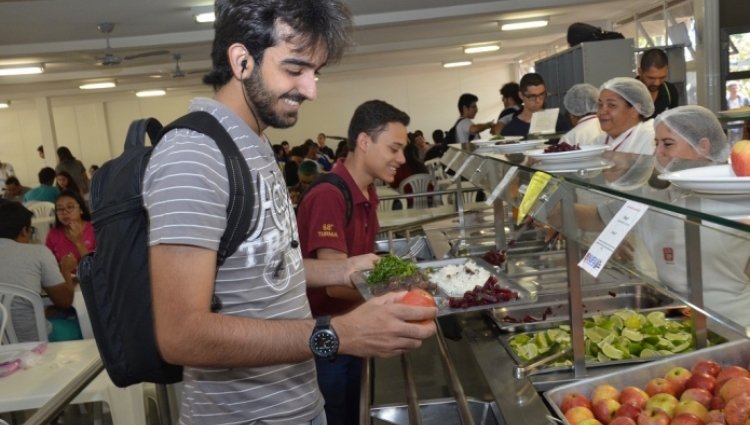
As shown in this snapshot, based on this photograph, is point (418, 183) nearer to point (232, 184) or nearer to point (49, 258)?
point (49, 258)

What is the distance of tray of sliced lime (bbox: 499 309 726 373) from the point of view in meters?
1.80

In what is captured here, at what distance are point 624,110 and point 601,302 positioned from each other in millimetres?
1714

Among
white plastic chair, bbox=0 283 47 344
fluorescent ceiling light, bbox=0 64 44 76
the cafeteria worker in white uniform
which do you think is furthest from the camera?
fluorescent ceiling light, bbox=0 64 44 76

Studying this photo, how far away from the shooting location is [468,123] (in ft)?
30.8

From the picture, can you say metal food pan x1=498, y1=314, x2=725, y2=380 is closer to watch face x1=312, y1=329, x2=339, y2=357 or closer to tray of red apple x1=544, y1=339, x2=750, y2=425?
tray of red apple x1=544, y1=339, x2=750, y2=425

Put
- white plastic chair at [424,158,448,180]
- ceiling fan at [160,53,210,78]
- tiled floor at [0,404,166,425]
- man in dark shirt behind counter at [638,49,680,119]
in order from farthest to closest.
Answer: ceiling fan at [160,53,210,78], white plastic chair at [424,158,448,180], man in dark shirt behind counter at [638,49,680,119], tiled floor at [0,404,166,425]

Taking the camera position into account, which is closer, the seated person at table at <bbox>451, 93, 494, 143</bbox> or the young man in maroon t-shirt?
the young man in maroon t-shirt

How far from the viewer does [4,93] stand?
15977 mm

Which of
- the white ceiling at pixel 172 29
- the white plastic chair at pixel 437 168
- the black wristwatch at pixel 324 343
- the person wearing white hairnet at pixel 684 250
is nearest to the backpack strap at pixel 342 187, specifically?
the person wearing white hairnet at pixel 684 250

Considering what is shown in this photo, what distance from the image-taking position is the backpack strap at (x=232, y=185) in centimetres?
111

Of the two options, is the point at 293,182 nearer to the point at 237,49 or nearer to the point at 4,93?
the point at 237,49

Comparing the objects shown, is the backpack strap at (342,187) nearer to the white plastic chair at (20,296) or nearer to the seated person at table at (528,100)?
the white plastic chair at (20,296)

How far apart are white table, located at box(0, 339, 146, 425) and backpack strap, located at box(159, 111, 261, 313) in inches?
67.0

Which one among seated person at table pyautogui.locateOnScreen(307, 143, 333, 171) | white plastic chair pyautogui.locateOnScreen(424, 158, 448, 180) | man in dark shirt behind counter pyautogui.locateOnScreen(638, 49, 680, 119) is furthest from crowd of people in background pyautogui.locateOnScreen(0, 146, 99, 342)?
seated person at table pyautogui.locateOnScreen(307, 143, 333, 171)
